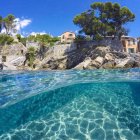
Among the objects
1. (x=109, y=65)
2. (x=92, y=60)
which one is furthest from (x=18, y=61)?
(x=109, y=65)

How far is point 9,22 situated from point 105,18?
99.1ft

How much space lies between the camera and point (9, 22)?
A: 231ft

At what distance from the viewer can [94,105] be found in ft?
37.5

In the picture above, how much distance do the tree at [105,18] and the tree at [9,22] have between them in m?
25.1

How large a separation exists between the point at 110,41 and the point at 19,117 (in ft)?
149

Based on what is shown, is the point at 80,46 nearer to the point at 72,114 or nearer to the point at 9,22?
the point at 9,22

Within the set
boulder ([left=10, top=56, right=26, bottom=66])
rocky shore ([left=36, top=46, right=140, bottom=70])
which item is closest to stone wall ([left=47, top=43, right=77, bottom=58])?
rocky shore ([left=36, top=46, right=140, bottom=70])

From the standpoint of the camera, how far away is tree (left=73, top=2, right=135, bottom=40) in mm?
52266

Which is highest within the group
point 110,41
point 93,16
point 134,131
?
point 93,16

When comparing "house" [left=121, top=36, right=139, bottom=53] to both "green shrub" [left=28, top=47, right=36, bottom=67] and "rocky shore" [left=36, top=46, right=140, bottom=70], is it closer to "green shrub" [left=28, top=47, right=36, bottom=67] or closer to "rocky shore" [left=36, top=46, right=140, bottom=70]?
"rocky shore" [left=36, top=46, right=140, bottom=70]

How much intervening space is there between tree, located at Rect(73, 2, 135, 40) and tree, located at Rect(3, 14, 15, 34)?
25.1 meters

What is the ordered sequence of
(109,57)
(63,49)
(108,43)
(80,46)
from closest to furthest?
(109,57) < (108,43) < (80,46) < (63,49)

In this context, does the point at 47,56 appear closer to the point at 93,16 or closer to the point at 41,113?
the point at 93,16

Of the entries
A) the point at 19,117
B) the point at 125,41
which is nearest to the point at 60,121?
the point at 19,117
